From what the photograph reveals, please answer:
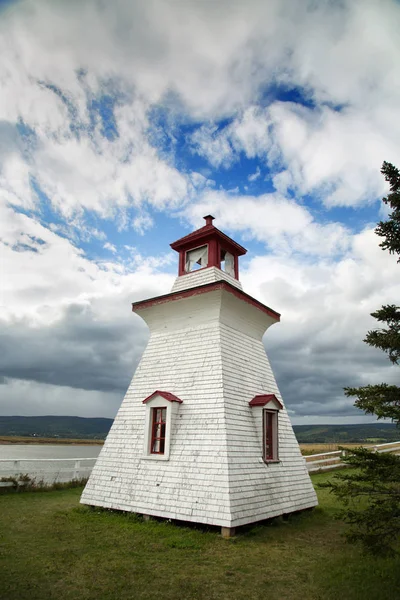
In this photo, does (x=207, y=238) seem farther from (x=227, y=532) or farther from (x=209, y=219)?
(x=227, y=532)

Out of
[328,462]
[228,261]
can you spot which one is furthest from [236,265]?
[328,462]

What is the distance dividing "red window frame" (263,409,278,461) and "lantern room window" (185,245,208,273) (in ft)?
16.2

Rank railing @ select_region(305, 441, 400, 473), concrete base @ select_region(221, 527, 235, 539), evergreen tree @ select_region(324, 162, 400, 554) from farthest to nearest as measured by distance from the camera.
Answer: railing @ select_region(305, 441, 400, 473) → concrete base @ select_region(221, 527, 235, 539) → evergreen tree @ select_region(324, 162, 400, 554)

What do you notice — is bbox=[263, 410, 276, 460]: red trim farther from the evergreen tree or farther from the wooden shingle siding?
the evergreen tree

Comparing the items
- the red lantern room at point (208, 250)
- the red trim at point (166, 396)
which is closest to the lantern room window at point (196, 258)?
the red lantern room at point (208, 250)

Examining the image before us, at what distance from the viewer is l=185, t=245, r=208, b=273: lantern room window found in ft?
41.3

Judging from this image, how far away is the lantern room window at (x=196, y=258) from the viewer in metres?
12.6

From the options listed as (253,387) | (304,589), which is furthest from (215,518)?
(253,387)

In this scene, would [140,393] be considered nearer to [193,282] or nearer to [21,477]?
[193,282]

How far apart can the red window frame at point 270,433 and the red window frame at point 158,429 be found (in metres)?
2.58

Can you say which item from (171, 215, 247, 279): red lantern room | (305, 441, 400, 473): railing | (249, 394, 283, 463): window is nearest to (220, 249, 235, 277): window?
(171, 215, 247, 279): red lantern room

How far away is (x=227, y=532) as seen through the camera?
7918 mm

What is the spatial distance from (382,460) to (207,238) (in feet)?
27.3

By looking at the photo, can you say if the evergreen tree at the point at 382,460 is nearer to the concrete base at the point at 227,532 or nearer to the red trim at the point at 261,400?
the concrete base at the point at 227,532
